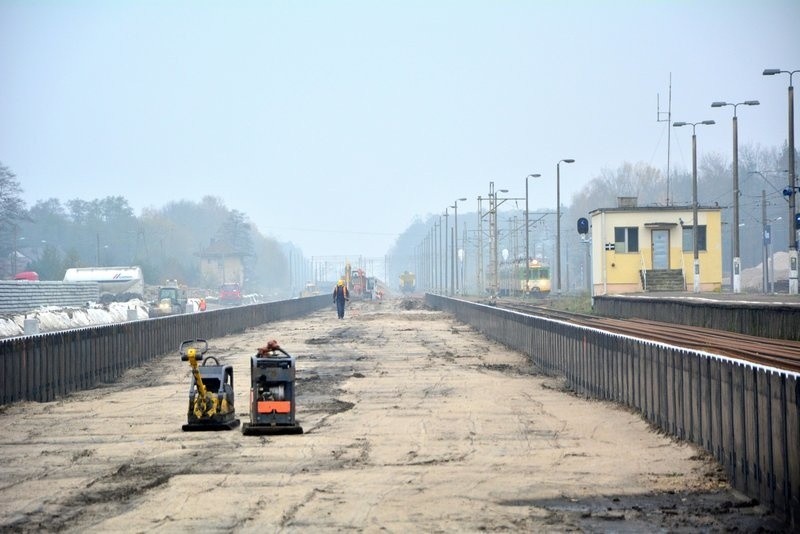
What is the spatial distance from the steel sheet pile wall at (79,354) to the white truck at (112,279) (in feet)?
171

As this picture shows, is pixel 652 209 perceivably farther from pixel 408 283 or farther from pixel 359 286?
pixel 408 283

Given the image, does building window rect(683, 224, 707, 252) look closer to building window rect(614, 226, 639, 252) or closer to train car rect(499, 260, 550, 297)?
building window rect(614, 226, 639, 252)

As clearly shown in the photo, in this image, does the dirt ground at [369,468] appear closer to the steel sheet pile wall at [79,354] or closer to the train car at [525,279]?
the steel sheet pile wall at [79,354]

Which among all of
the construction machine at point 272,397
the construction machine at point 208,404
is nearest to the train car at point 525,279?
the construction machine at point 208,404

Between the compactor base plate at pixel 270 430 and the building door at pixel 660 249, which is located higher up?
the building door at pixel 660 249

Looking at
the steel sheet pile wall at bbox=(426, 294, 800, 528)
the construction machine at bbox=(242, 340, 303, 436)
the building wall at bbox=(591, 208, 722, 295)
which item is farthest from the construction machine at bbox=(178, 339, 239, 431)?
the building wall at bbox=(591, 208, 722, 295)

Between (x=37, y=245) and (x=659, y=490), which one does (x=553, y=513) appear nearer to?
(x=659, y=490)

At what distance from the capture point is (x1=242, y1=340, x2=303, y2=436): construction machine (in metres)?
15.8

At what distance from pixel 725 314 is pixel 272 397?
21032 mm

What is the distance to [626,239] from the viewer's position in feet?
221

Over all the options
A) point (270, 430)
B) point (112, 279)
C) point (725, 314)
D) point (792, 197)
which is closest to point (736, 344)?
point (725, 314)

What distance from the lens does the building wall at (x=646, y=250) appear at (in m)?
66.9

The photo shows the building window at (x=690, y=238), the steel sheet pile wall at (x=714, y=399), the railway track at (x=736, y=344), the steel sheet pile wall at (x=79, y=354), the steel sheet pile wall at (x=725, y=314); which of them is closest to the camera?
the steel sheet pile wall at (x=714, y=399)

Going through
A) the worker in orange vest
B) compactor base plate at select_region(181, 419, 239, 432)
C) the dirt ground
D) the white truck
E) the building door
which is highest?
the building door
